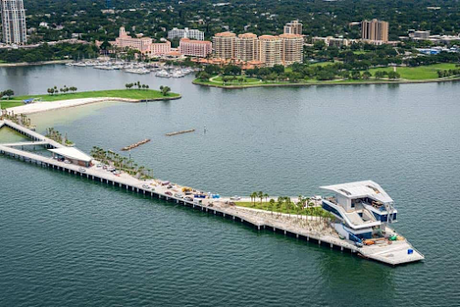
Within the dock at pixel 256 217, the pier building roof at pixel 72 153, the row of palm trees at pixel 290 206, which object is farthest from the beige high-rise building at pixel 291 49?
the row of palm trees at pixel 290 206

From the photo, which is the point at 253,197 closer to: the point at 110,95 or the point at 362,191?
the point at 362,191

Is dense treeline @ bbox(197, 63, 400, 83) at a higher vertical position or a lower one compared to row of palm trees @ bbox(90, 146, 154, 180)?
higher

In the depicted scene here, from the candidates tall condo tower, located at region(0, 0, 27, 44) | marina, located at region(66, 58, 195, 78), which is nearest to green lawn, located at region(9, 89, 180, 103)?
marina, located at region(66, 58, 195, 78)

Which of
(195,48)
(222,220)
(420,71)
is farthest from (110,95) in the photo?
(420,71)

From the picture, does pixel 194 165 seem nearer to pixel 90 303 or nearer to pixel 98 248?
pixel 98 248

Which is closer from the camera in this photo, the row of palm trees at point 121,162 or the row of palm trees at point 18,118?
the row of palm trees at point 121,162

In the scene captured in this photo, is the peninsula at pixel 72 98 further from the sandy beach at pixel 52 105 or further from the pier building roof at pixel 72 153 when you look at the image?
the pier building roof at pixel 72 153

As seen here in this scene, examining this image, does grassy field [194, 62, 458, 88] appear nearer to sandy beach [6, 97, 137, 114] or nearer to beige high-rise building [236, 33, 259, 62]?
beige high-rise building [236, 33, 259, 62]

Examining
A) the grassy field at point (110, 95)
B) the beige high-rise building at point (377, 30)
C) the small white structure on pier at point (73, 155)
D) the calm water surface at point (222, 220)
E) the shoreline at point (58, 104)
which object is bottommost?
the calm water surface at point (222, 220)
